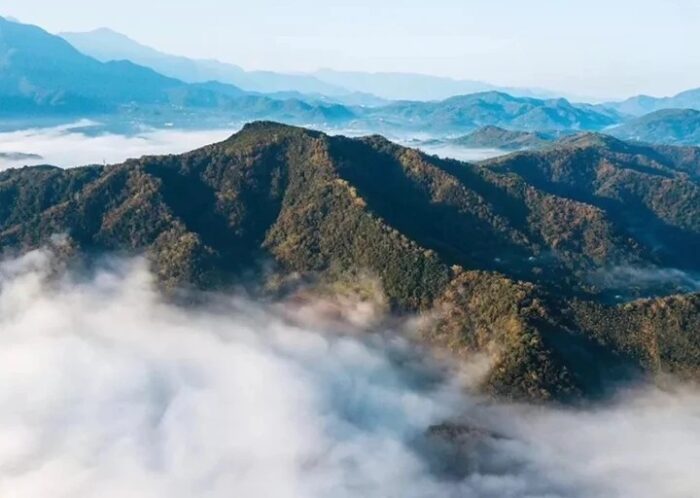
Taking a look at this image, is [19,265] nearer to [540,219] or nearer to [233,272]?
[233,272]

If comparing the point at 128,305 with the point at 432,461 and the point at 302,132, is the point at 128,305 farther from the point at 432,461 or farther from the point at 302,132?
the point at 432,461

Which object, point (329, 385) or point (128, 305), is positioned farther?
point (128, 305)

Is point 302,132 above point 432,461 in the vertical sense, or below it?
above

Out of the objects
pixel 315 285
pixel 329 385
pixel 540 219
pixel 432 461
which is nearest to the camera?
pixel 432 461

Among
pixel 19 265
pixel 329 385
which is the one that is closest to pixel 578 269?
pixel 329 385

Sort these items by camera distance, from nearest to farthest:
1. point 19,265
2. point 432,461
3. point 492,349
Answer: point 432,461 → point 492,349 → point 19,265

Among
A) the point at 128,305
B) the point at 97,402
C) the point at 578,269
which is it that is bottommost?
the point at 97,402
